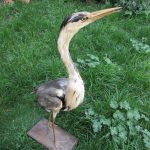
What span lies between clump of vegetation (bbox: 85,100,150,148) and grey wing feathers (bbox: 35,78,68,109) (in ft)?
1.76

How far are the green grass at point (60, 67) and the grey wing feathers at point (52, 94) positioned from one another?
50 cm

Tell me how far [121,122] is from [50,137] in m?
0.63

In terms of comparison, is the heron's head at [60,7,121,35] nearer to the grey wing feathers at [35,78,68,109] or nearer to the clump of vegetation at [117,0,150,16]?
the grey wing feathers at [35,78,68,109]

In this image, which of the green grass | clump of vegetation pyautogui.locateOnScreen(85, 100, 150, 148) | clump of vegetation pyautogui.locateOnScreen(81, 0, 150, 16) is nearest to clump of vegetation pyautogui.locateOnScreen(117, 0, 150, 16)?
clump of vegetation pyautogui.locateOnScreen(81, 0, 150, 16)

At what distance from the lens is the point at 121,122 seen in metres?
3.40

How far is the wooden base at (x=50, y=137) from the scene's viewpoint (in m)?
3.23

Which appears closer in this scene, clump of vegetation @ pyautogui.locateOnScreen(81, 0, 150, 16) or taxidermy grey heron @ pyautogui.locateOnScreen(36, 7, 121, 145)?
taxidermy grey heron @ pyautogui.locateOnScreen(36, 7, 121, 145)

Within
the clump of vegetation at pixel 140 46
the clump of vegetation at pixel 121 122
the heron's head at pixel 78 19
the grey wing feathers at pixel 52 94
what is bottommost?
the clump of vegetation at pixel 121 122

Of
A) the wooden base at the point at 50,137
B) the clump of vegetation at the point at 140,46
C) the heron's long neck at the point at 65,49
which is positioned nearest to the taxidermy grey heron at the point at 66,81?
the heron's long neck at the point at 65,49

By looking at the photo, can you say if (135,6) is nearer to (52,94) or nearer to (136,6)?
(136,6)

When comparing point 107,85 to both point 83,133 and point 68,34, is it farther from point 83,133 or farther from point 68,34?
point 68,34

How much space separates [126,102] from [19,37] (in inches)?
61.1

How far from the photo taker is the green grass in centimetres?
346

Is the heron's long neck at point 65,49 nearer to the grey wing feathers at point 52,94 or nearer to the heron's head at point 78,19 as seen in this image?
the heron's head at point 78,19
